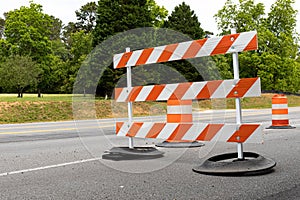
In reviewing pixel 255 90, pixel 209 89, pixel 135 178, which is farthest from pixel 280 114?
pixel 135 178

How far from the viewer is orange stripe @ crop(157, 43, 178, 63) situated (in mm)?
6020

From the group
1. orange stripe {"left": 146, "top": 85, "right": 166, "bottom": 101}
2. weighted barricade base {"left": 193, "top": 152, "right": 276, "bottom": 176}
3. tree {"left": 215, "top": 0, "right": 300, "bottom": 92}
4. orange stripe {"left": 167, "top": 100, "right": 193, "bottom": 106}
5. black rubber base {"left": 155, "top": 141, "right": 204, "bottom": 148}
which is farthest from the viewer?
tree {"left": 215, "top": 0, "right": 300, "bottom": 92}

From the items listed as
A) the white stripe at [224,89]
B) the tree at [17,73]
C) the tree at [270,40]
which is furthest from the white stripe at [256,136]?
the tree at [270,40]

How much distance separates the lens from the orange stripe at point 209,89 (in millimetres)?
5454

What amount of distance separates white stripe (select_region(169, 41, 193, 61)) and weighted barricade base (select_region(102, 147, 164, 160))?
171 centimetres

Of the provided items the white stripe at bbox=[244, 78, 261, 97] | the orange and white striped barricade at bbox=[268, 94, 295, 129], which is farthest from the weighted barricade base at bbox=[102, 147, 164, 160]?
the orange and white striped barricade at bbox=[268, 94, 295, 129]

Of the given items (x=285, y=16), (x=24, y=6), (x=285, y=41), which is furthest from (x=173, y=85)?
(x=24, y=6)

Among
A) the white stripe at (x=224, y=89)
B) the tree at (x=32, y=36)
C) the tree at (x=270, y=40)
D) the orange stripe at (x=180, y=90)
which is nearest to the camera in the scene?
the white stripe at (x=224, y=89)

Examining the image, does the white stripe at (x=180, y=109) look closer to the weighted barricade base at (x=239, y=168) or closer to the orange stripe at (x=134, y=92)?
the orange stripe at (x=134, y=92)

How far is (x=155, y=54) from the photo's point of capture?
626 cm

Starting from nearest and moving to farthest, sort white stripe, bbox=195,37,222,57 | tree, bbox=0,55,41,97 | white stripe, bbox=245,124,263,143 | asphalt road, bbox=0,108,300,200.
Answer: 1. asphalt road, bbox=0,108,300,200
2. white stripe, bbox=245,124,263,143
3. white stripe, bbox=195,37,222,57
4. tree, bbox=0,55,41,97

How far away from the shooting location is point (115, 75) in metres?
6.96

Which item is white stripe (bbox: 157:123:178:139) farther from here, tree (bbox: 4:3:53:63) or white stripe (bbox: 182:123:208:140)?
tree (bbox: 4:3:53:63)

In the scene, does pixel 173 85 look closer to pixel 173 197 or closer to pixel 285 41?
pixel 173 197
